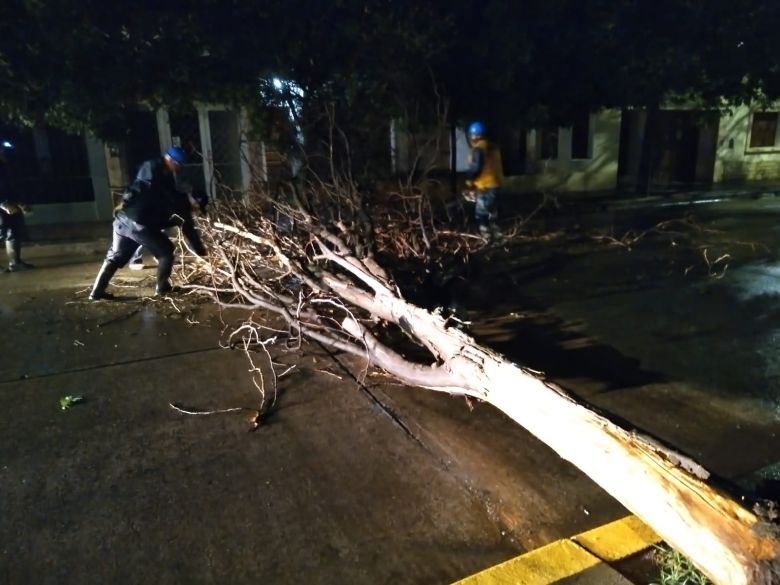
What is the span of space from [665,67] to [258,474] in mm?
8497

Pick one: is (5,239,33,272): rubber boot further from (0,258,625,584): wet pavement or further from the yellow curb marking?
the yellow curb marking

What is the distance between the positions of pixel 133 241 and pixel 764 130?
755 inches

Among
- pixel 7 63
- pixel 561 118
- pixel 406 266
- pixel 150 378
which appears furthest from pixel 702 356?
pixel 7 63

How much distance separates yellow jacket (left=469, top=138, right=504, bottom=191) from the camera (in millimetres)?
8406

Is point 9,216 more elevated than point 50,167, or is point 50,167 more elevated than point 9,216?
point 50,167

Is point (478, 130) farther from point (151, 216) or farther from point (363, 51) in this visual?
point (151, 216)

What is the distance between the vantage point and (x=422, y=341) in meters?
4.42

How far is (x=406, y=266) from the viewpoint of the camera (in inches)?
241

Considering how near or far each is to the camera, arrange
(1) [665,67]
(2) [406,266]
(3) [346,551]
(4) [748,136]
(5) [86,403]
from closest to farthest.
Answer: (3) [346,551], (5) [86,403], (2) [406,266], (1) [665,67], (4) [748,136]

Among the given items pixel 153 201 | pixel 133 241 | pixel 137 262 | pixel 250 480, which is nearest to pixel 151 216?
pixel 153 201

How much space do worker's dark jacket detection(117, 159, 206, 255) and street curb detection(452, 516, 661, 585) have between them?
5077 millimetres

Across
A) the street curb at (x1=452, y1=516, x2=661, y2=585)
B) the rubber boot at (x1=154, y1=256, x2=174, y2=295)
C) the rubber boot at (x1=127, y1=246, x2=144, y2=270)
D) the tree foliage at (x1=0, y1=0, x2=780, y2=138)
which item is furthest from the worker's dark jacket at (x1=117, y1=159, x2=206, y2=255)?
the street curb at (x1=452, y1=516, x2=661, y2=585)

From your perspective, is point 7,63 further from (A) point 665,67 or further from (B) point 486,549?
(A) point 665,67

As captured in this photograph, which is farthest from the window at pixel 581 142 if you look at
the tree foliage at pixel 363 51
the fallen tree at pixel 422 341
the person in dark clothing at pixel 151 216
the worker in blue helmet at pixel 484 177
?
the person in dark clothing at pixel 151 216
